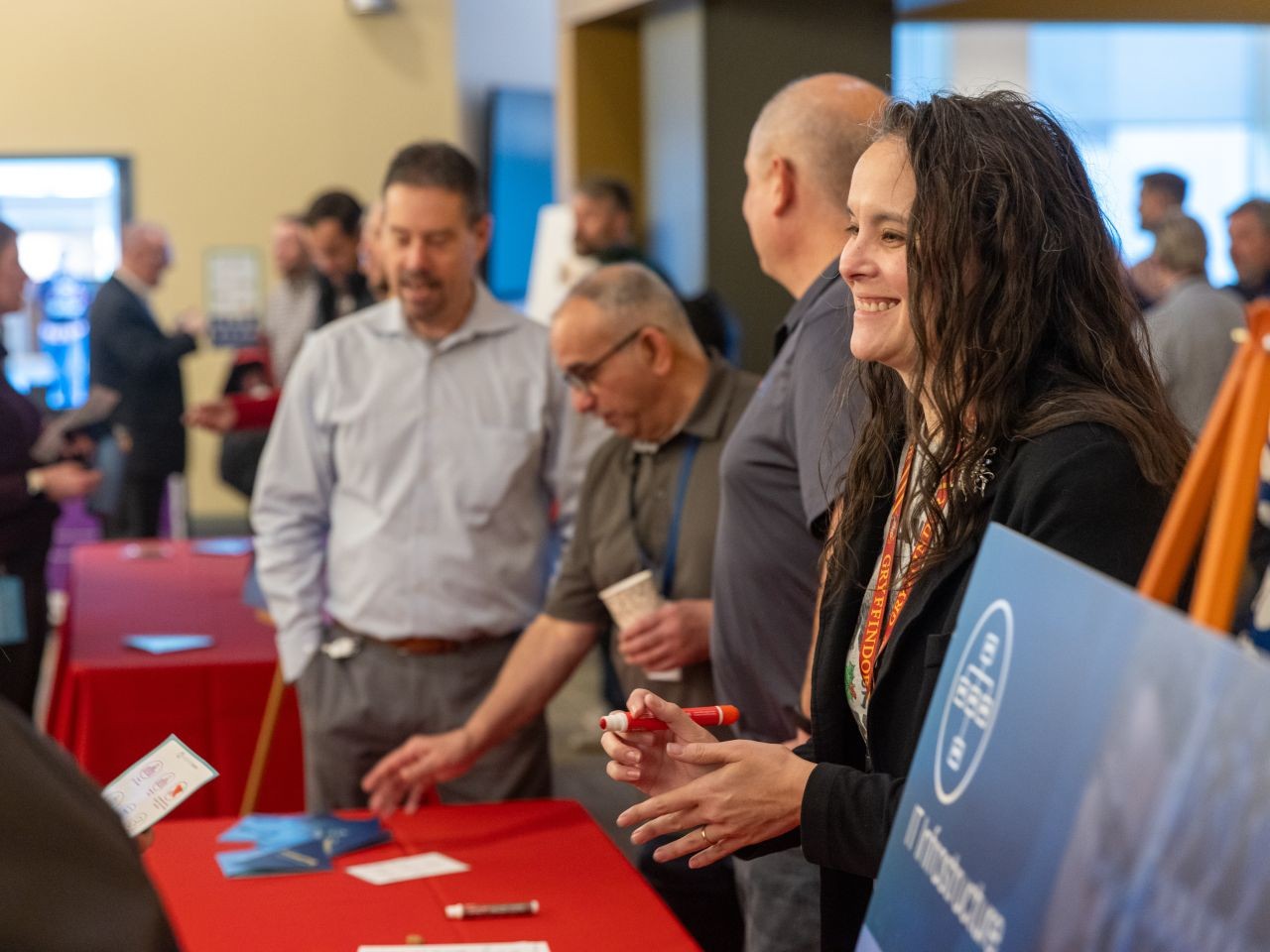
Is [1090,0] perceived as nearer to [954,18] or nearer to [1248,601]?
[954,18]

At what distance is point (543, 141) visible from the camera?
10453 mm

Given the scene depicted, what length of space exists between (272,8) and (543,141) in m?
6.40

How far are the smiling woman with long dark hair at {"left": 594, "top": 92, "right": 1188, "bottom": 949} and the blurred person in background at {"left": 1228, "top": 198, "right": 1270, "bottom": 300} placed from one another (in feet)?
13.7

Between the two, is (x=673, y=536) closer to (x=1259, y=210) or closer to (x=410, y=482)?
(x=410, y=482)

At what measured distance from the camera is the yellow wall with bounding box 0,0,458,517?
433 centimetres

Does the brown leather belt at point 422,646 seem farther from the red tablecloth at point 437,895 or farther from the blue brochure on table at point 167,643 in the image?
the blue brochure on table at point 167,643

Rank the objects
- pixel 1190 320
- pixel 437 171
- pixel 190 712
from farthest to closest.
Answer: pixel 1190 320, pixel 190 712, pixel 437 171

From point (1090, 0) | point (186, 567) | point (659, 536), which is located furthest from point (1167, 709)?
point (1090, 0)

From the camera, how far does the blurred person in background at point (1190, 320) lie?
4.46 m

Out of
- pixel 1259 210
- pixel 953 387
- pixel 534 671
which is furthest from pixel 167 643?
pixel 1259 210

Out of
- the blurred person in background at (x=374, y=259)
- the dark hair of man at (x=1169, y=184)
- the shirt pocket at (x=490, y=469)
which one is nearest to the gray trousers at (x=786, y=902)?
the shirt pocket at (x=490, y=469)

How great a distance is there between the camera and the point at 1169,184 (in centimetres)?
569

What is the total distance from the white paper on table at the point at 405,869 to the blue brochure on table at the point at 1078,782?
2.98ft

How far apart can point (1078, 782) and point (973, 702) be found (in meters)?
0.17
